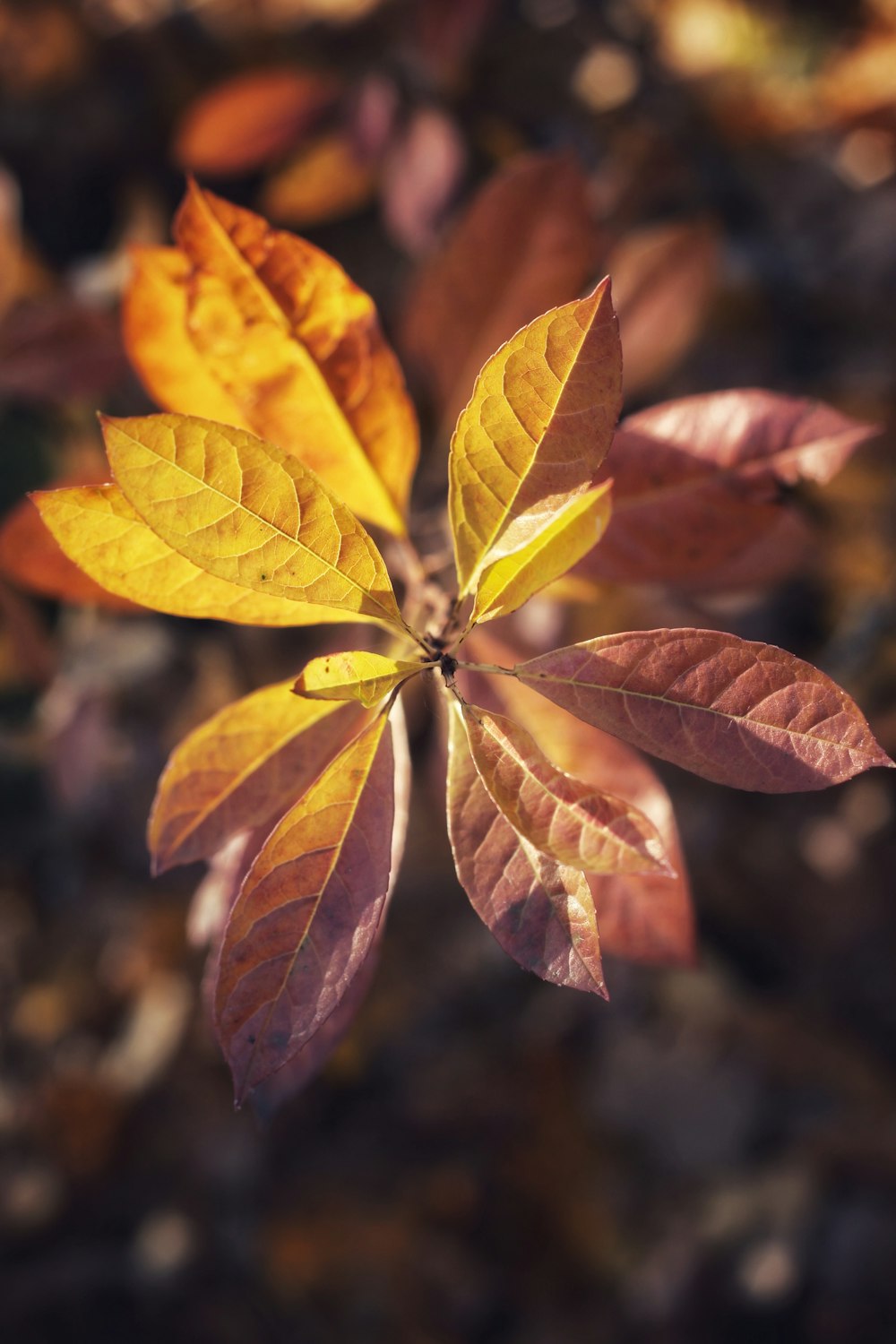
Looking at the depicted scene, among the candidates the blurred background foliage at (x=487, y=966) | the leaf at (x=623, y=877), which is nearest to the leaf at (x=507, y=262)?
the leaf at (x=623, y=877)

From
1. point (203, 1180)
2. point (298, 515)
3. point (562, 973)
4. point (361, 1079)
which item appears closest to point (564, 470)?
point (298, 515)

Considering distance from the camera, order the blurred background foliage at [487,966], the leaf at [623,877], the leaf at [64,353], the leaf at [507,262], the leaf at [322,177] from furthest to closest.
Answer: the blurred background foliage at [487,966] < the leaf at [322,177] < the leaf at [64,353] < the leaf at [507,262] < the leaf at [623,877]

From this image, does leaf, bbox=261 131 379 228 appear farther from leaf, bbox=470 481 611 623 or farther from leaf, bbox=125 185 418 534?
leaf, bbox=470 481 611 623

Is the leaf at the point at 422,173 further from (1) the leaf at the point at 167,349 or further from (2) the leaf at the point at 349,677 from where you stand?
(2) the leaf at the point at 349,677

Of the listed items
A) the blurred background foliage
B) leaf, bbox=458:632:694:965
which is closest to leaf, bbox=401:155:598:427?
leaf, bbox=458:632:694:965

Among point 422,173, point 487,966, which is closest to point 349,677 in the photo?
point 422,173

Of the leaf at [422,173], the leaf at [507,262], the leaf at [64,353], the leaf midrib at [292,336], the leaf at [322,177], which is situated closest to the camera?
the leaf midrib at [292,336]
